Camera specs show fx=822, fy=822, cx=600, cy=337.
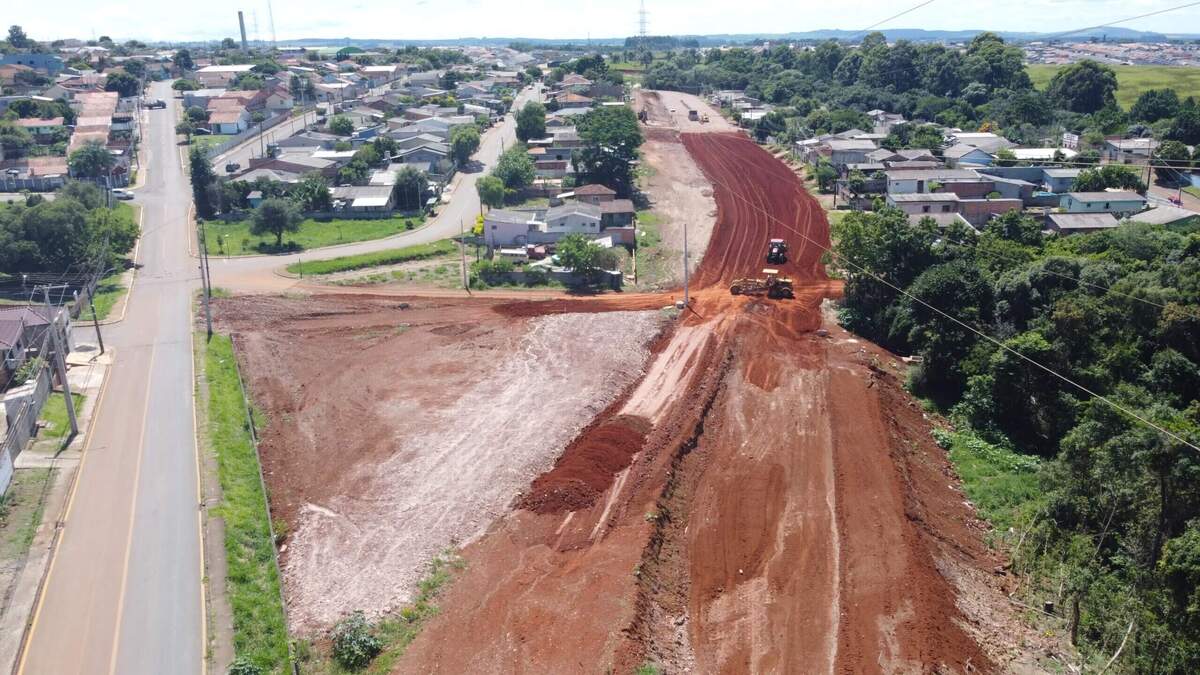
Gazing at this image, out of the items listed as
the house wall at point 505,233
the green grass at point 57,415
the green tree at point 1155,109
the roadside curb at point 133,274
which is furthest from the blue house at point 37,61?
the green tree at point 1155,109

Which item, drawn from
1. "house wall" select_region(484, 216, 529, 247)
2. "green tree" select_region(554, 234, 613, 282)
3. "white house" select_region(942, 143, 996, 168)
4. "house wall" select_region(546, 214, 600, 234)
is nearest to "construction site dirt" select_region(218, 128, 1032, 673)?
"green tree" select_region(554, 234, 613, 282)

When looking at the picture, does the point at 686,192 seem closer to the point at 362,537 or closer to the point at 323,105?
the point at 362,537

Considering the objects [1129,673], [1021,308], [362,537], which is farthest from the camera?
[1021,308]

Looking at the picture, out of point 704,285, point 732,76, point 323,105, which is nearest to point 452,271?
point 704,285

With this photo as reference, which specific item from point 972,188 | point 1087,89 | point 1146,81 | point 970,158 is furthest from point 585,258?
point 1146,81

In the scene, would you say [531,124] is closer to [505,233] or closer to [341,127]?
[341,127]

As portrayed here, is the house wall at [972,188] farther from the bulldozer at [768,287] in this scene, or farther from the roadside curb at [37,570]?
the roadside curb at [37,570]

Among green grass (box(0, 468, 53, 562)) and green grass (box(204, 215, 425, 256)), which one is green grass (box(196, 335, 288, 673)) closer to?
green grass (box(0, 468, 53, 562))
